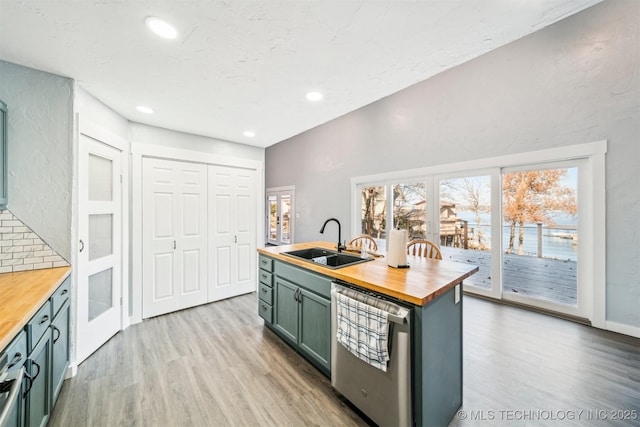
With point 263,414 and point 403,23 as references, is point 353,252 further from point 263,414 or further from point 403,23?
point 403,23

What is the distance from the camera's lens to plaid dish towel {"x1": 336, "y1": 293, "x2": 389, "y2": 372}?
1.32 meters

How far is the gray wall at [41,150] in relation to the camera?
185cm

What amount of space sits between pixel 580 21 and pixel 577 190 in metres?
1.77

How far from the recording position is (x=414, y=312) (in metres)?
1.26

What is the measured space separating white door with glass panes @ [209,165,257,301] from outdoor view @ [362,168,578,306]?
2.66 metres

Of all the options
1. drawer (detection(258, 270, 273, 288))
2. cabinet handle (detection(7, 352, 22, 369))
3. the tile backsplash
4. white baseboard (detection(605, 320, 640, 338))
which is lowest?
white baseboard (detection(605, 320, 640, 338))

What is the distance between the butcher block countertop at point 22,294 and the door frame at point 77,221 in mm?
277

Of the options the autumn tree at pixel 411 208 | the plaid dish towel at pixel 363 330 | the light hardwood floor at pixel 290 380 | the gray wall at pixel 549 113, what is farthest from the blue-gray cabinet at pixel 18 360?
the gray wall at pixel 549 113

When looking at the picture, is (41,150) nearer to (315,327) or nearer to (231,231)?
(231,231)

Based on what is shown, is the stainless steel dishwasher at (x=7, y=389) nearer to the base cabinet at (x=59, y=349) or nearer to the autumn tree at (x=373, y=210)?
the base cabinet at (x=59, y=349)

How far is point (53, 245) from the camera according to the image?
197 cm

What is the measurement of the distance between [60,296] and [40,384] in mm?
613

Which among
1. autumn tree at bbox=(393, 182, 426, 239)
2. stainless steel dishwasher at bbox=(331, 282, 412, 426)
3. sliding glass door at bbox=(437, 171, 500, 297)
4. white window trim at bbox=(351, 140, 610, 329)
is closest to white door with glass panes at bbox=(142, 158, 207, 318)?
stainless steel dishwasher at bbox=(331, 282, 412, 426)

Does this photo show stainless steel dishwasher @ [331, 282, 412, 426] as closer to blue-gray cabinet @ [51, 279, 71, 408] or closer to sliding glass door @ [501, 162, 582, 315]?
blue-gray cabinet @ [51, 279, 71, 408]
